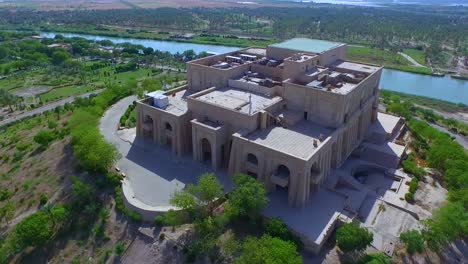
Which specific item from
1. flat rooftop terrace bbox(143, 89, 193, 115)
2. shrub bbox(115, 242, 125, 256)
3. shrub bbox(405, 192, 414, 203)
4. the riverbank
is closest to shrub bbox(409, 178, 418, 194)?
shrub bbox(405, 192, 414, 203)

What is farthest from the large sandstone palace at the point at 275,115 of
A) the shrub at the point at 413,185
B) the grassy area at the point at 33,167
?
the grassy area at the point at 33,167

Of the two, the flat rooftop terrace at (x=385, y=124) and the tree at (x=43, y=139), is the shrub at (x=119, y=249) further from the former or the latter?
the flat rooftop terrace at (x=385, y=124)

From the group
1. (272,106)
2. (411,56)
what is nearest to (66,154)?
(272,106)

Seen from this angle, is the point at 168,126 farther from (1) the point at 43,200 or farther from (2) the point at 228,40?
(2) the point at 228,40

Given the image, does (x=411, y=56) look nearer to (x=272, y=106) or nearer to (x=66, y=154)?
(x=272, y=106)

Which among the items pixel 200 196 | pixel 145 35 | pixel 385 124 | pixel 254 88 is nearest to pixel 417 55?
pixel 385 124

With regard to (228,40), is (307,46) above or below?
above

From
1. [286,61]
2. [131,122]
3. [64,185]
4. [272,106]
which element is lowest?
[64,185]
